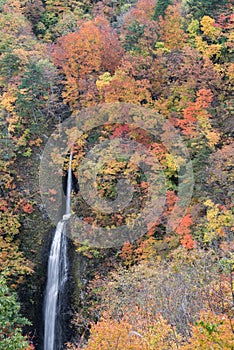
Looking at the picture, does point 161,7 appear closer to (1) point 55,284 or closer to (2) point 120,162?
(2) point 120,162

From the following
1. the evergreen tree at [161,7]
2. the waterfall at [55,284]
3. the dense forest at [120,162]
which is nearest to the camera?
the dense forest at [120,162]

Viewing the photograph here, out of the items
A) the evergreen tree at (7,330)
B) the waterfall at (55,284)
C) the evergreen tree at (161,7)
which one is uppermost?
the evergreen tree at (161,7)

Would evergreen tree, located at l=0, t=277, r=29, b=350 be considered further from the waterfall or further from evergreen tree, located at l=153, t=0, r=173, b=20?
evergreen tree, located at l=153, t=0, r=173, b=20

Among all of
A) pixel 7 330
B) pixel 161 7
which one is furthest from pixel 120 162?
pixel 161 7

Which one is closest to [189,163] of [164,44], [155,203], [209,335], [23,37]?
[155,203]

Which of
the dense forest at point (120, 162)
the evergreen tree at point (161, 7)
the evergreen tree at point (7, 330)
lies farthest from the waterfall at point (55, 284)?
the evergreen tree at point (161, 7)

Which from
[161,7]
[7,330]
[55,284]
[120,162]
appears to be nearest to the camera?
[7,330]

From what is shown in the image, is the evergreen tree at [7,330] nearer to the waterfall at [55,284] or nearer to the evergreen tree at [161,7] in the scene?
the waterfall at [55,284]
